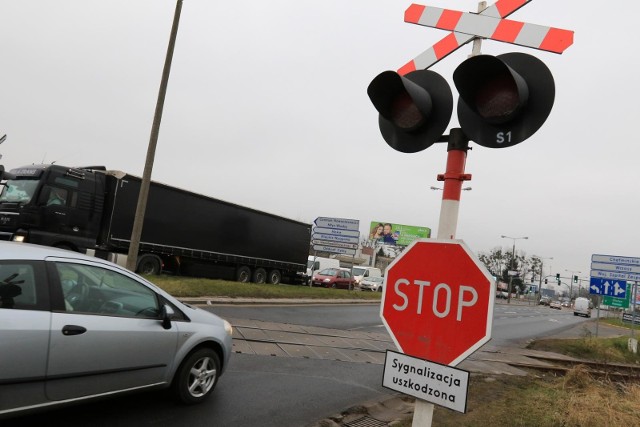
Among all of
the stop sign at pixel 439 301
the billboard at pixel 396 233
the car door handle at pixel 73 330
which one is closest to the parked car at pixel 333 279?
the car door handle at pixel 73 330

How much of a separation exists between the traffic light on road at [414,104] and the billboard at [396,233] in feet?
209

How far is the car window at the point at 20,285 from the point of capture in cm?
340

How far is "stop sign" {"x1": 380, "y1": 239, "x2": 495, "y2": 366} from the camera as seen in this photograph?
2.36 metres

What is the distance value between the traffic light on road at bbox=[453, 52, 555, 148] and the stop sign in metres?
0.71

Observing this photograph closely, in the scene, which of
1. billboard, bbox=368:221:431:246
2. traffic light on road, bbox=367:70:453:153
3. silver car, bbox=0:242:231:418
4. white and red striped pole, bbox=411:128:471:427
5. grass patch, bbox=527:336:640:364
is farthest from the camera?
billboard, bbox=368:221:431:246

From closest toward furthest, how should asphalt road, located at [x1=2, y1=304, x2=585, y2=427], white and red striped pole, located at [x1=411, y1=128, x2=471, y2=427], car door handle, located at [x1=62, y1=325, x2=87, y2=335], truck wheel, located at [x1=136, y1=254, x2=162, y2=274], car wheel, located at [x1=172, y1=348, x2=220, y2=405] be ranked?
white and red striped pole, located at [x1=411, y1=128, x2=471, y2=427], car door handle, located at [x1=62, y1=325, x2=87, y2=335], asphalt road, located at [x1=2, y1=304, x2=585, y2=427], car wheel, located at [x1=172, y1=348, x2=220, y2=405], truck wheel, located at [x1=136, y1=254, x2=162, y2=274]

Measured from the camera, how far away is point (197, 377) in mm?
4895

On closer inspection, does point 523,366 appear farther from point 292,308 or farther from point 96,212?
point 96,212

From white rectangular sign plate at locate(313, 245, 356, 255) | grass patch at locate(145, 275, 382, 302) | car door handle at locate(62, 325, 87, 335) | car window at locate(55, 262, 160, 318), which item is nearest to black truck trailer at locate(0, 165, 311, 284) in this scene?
grass patch at locate(145, 275, 382, 302)

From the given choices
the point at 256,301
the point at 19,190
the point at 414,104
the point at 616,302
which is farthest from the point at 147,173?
the point at 616,302

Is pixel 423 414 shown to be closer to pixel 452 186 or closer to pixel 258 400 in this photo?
pixel 452 186

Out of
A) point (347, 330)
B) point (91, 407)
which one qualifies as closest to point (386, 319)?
point (91, 407)

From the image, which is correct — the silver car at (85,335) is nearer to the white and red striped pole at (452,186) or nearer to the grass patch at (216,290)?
the white and red striped pole at (452,186)

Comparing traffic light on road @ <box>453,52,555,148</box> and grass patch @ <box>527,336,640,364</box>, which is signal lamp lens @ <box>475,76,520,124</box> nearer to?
traffic light on road @ <box>453,52,555,148</box>
